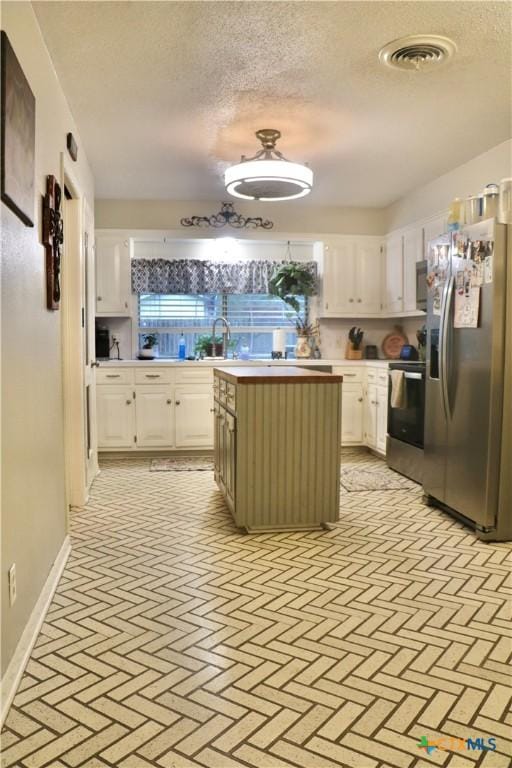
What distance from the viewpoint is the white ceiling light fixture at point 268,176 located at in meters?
3.69

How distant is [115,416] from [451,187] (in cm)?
355

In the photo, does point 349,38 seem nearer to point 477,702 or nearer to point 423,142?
point 423,142

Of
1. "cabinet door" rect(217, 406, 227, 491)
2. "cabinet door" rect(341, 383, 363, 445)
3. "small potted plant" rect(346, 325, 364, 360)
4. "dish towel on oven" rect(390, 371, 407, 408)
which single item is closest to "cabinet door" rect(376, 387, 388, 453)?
"cabinet door" rect(341, 383, 363, 445)

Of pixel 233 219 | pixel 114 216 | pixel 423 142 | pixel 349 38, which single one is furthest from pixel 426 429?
pixel 114 216

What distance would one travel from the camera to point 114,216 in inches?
230

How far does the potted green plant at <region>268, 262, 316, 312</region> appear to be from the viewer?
601 centimetres

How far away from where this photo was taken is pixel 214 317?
6.31m

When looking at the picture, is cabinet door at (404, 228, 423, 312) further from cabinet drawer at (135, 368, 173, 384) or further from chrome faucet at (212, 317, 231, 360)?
cabinet drawer at (135, 368, 173, 384)

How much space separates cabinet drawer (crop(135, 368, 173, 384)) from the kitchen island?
7.25 ft

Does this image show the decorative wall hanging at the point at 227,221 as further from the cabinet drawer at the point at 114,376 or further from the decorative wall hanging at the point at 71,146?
the decorative wall hanging at the point at 71,146

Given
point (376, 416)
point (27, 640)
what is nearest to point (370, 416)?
point (376, 416)

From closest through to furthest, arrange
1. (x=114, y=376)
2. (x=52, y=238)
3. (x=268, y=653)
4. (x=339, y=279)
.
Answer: (x=268, y=653) < (x=52, y=238) < (x=114, y=376) < (x=339, y=279)

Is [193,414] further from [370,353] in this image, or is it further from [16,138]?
[16,138]

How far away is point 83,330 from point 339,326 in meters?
3.08
